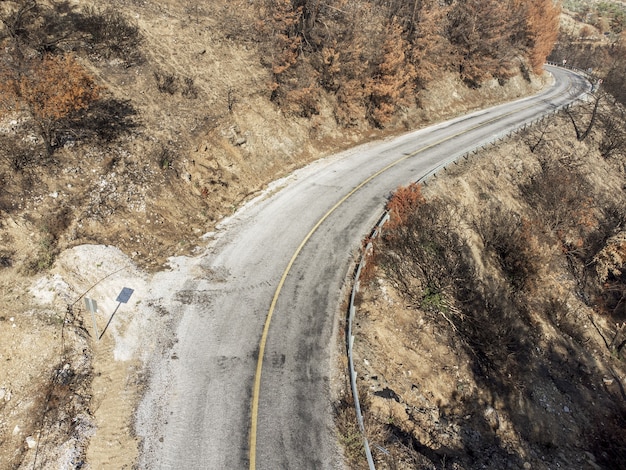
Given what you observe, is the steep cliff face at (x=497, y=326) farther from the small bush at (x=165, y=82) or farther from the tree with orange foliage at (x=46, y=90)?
the small bush at (x=165, y=82)

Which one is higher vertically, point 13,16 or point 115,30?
point 13,16

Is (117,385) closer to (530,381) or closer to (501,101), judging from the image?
(530,381)

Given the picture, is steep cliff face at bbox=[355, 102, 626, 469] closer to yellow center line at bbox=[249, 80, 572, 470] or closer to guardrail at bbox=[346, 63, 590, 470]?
guardrail at bbox=[346, 63, 590, 470]

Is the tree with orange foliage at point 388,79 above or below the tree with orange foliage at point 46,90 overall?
below

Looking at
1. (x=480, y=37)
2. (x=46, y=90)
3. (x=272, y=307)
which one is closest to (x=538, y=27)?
(x=480, y=37)

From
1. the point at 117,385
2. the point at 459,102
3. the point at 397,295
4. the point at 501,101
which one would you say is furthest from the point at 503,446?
the point at 501,101

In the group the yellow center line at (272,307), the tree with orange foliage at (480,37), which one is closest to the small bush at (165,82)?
the yellow center line at (272,307)
